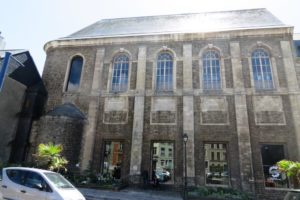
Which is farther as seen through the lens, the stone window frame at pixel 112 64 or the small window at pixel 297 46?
the stone window frame at pixel 112 64

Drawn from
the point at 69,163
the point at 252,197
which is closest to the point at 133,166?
the point at 69,163

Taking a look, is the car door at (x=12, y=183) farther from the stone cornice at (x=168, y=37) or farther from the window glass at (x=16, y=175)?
the stone cornice at (x=168, y=37)

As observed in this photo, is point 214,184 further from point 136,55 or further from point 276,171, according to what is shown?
point 136,55

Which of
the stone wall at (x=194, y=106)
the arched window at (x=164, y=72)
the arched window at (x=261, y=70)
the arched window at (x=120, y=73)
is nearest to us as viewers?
the stone wall at (x=194, y=106)

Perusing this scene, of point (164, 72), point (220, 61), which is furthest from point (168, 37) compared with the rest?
point (220, 61)

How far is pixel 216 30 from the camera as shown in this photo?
14.2m

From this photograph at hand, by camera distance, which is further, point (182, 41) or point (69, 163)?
point (182, 41)

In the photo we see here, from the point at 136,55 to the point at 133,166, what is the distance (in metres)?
7.54

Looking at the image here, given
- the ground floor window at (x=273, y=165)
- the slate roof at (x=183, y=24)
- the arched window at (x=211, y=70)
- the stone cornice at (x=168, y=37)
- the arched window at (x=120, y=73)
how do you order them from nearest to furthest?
the ground floor window at (x=273, y=165), the arched window at (x=211, y=70), the stone cornice at (x=168, y=37), the arched window at (x=120, y=73), the slate roof at (x=183, y=24)

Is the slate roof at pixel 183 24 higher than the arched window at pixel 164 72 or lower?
higher

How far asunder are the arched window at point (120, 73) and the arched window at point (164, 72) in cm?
223

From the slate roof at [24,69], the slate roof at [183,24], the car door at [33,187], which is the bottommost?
the car door at [33,187]

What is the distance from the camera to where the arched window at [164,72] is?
543 inches

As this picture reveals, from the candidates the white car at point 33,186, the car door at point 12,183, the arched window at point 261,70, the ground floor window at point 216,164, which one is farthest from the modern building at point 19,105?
the arched window at point 261,70
